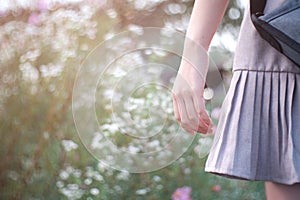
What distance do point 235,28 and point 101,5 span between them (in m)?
0.66

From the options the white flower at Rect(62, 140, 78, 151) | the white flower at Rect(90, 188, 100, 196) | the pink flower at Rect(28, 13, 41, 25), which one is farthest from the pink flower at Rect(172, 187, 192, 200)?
the pink flower at Rect(28, 13, 41, 25)

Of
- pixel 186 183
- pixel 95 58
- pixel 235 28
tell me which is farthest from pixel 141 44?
pixel 235 28

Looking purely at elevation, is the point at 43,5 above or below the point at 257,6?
below

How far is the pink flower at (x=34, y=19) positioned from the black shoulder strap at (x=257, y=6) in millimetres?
2288

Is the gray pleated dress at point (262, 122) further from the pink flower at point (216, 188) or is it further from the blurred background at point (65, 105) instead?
the pink flower at point (216, 188)

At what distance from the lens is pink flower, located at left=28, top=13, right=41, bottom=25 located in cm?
343

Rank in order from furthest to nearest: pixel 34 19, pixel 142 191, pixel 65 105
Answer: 1. pixel 34 19
2. pixel 65 105
3. pixel 142 191

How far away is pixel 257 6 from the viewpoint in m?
1.26

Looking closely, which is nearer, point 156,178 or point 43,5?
point 156,178

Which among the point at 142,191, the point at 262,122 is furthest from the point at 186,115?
the point at 142,191

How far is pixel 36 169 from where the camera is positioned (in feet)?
10.6

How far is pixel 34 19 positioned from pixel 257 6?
231cm

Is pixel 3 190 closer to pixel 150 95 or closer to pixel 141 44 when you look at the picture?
pixel 150 95

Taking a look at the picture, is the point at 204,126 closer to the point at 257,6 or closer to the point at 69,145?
the point at 257,6
